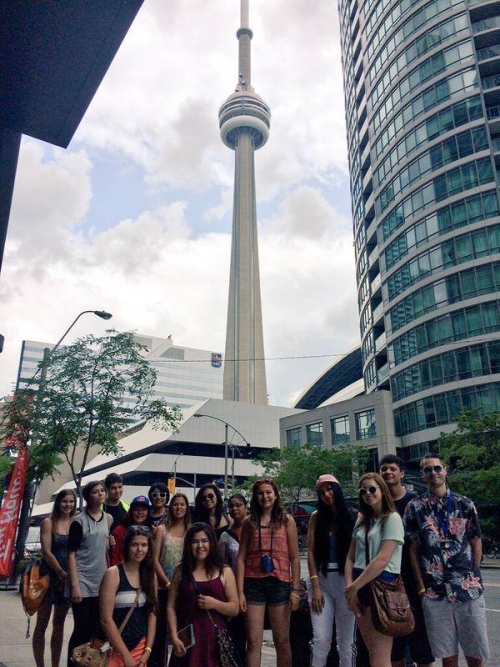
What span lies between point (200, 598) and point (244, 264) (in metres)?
98.7

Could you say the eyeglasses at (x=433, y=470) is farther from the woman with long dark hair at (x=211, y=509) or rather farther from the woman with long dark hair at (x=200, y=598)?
the woman with long dark hair at (x=211, y=509)

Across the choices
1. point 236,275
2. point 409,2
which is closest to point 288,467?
point 409,2

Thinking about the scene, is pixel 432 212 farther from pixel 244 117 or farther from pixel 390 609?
pixel 244 117

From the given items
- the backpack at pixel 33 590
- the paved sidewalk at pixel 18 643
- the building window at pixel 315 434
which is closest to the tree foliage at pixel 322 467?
the building window at pixel 315 434

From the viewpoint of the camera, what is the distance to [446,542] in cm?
476

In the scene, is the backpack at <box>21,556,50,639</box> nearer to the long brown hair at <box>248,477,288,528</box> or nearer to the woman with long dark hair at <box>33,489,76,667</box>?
the woman with long dark hair at <box>33,489,76,667</box>

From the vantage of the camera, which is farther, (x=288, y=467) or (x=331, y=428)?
(x=331, y=428)

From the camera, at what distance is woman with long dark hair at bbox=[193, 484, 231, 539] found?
19.7ft

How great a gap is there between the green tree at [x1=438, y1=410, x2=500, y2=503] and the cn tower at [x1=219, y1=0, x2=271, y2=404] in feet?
190

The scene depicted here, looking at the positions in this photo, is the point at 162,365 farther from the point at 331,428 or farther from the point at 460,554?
the point at 460,554

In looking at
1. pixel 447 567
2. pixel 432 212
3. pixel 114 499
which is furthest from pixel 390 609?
pixel 432 212

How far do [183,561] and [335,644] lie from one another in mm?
1919

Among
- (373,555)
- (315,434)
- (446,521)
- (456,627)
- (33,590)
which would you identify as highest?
(315,434)

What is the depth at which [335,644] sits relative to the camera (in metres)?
5.39
